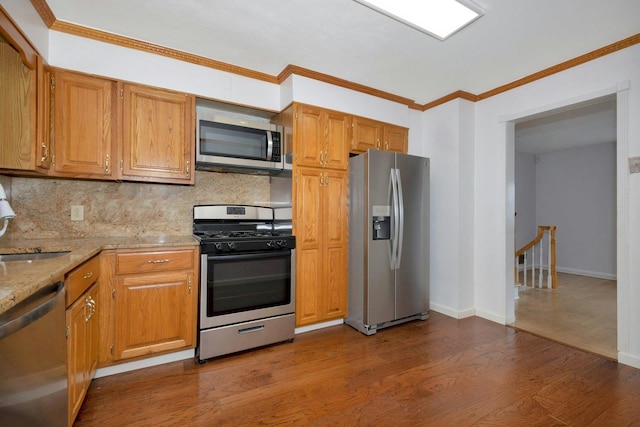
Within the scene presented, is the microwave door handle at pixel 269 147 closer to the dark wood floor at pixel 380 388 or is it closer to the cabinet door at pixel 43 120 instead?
the cabinet door at pixel 43 120

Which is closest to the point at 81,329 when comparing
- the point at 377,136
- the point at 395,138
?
the point at 377,136

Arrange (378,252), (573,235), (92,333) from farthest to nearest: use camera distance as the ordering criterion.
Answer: (573,235), (378,252), (92,333)

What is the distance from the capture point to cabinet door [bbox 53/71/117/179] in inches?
83.8

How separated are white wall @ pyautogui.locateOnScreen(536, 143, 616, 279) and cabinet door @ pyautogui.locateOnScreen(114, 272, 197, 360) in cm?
729

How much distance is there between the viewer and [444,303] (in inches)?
137

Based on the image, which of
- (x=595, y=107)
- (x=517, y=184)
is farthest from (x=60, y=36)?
(x=517, y=184)

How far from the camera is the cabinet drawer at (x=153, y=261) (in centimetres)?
208

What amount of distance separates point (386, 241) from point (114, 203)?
8.18 ft

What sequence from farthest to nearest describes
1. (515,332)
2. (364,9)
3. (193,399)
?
1. (515,332)
2. (364,9)
3. (193,399)

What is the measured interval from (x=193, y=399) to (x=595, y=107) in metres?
5.12

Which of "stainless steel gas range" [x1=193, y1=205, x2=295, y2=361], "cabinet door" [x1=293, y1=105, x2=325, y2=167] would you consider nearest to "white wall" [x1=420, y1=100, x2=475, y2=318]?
"cabinet door" [x1=293, y1=105, x2=325, y2=167]

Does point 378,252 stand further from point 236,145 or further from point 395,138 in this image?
point 236,145

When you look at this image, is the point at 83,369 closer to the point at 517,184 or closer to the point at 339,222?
the point at 339,222

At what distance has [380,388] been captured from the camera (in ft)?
6.55
